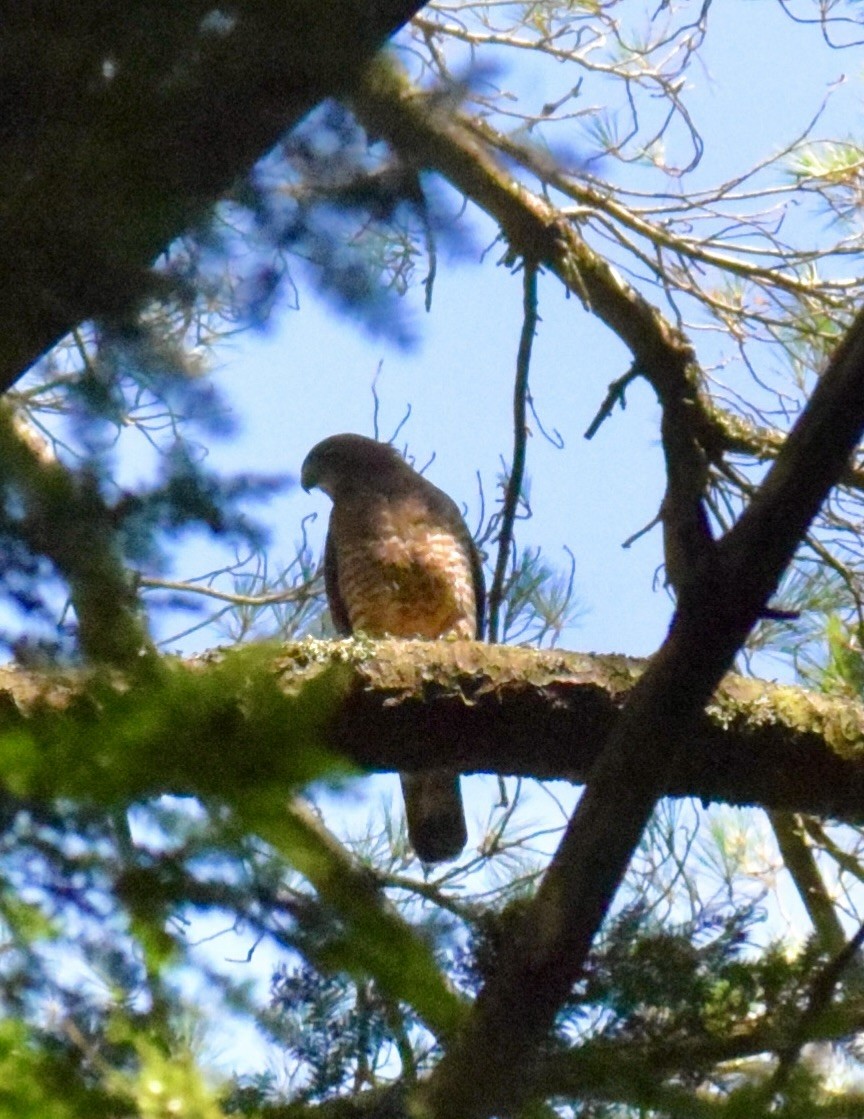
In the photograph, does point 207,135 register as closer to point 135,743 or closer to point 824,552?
point 135,743

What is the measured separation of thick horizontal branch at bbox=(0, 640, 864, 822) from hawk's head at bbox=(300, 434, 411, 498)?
2133 millimetres

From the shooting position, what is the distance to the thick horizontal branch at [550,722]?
2.35 metres

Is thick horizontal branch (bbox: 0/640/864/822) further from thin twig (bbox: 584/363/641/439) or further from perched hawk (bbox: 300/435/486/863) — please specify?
perched hawk (bbox: 300/435/486/863)

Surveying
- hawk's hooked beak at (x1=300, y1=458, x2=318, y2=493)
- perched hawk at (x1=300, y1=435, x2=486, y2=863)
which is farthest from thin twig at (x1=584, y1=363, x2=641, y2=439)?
hawk's hooked beak at (x1=300, y1=458, x2=318, y2=493)

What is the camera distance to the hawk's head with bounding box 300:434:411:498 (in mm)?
4570

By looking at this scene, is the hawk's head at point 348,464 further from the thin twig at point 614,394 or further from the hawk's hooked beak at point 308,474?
the thin twig at point 614,394

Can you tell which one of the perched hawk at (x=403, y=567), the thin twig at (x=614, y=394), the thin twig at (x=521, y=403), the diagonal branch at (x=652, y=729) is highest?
the perched hawk at (x=403, y=567)

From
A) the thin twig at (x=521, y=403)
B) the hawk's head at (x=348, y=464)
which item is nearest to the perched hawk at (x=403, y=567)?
the hawk's head at (x=348, y=464)

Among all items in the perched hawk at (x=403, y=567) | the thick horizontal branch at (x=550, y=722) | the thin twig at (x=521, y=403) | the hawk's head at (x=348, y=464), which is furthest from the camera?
the hawk's head at (x=348, y=464)

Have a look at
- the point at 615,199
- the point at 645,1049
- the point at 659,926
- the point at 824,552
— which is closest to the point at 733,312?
the point at 615,199

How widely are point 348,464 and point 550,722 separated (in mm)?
2445

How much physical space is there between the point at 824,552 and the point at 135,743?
2389mm

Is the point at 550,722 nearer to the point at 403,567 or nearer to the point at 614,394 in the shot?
the point at 614,394

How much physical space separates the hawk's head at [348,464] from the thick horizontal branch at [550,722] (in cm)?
213
